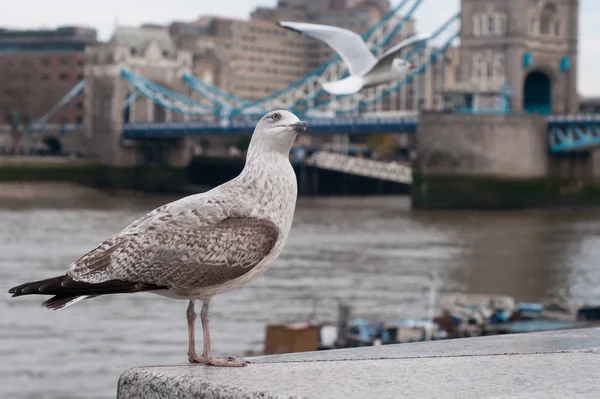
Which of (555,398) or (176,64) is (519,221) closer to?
(176,64)

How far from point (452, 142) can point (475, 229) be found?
10.2 m

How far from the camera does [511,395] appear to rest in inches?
105

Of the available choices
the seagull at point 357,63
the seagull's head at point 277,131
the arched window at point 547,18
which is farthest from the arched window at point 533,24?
the seagull's head at point 277,131

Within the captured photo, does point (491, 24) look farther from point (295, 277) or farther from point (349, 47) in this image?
point (349, 47)

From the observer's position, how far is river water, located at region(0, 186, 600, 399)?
13414mm

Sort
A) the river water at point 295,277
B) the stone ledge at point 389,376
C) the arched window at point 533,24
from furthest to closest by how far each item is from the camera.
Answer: the arched window at point 533,24 → the river water at point 295,277 → the stone ledge at point 389,376

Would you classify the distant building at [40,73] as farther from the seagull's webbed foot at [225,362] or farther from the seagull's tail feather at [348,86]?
the seagull's webbed foot at [225,362]

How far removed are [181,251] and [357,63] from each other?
2.91m

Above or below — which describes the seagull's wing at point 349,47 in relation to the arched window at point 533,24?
below

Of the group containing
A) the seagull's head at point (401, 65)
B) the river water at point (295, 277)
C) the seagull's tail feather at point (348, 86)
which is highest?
the seagull's head at point (401, 65)

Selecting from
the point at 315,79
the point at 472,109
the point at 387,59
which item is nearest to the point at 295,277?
the point at 387,59

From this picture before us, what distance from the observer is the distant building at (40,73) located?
216ft

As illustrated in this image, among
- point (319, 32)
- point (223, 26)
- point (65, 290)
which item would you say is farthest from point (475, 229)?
point (223, 26)

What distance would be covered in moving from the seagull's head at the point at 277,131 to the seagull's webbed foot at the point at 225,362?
51 centimetres
